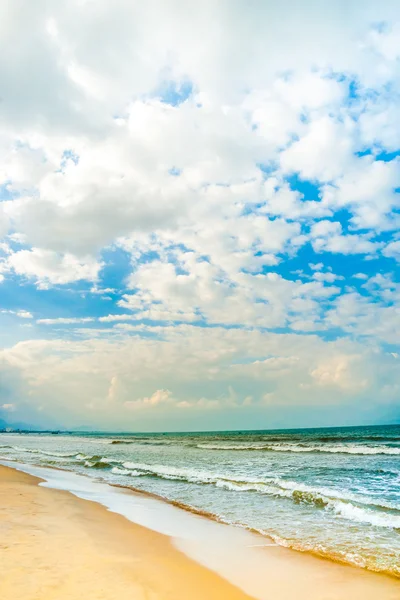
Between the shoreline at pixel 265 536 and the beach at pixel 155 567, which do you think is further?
the shoreline at pixel 265 536

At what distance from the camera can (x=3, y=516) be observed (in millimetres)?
10547

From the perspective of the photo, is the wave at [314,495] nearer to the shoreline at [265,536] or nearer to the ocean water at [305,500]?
the ocean water at [305,500]

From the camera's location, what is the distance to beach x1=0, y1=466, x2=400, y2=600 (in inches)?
239

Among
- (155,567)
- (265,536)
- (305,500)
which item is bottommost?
(305,500)

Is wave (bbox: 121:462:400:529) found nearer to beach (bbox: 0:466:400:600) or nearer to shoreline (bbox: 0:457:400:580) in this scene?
shoreline (bbox: 0:457:400:580)

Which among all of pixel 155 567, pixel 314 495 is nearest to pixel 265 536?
pixel 155 567

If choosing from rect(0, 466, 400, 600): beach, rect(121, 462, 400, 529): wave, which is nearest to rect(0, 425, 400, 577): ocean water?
rect(121, 462, 400, 529): wave

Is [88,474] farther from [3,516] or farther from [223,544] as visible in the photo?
[223,544]

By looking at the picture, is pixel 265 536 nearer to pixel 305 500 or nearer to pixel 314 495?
pixel 305 500

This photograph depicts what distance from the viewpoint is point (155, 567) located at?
732cm

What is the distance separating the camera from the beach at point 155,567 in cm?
608

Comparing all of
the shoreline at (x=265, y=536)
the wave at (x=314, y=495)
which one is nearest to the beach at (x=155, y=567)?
the shoreline at (x=265, y=536)

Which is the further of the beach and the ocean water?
the ocean water

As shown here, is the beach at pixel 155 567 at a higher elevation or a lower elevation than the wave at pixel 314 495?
higher
